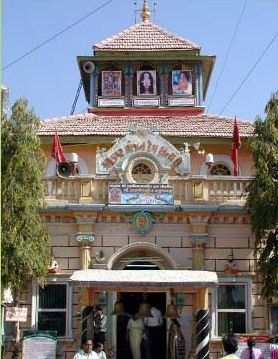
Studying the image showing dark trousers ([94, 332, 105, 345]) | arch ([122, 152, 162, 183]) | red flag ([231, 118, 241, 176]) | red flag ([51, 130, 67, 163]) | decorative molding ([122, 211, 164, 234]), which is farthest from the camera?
red flag ([231, 118, 241, 176])

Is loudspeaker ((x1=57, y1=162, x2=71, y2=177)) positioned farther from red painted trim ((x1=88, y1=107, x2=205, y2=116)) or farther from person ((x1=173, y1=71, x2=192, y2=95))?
person ((x1=173, y1=71, x2=192, y2=95))

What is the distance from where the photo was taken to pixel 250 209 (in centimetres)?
1900

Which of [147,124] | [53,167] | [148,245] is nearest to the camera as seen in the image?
[148,245]

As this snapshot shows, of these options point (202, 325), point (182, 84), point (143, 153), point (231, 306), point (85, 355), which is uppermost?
point (182, 84)

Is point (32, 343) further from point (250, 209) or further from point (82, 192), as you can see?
point (250, 209)

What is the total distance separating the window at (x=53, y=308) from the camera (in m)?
19.4

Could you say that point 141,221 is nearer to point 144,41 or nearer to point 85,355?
point 85,355

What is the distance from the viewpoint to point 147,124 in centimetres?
2491

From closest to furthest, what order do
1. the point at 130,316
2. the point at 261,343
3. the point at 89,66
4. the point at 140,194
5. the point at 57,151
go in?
the point at 261,343
the point at 130,316
the point at 140,194
the point at 57,151
the point at 89,66

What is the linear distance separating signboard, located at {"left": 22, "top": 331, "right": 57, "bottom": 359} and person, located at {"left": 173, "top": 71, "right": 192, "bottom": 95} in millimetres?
12662

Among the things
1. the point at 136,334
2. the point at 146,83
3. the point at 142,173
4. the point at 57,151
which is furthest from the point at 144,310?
the point at 146,83

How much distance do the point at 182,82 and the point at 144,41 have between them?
2.61m

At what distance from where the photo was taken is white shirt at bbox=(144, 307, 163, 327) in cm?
1939

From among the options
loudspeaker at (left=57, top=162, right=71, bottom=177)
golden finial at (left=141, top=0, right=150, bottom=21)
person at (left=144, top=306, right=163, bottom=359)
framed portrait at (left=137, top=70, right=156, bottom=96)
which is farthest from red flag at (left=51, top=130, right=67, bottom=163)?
golden finial at (left=141, top=0, right=150, bottom=21)
